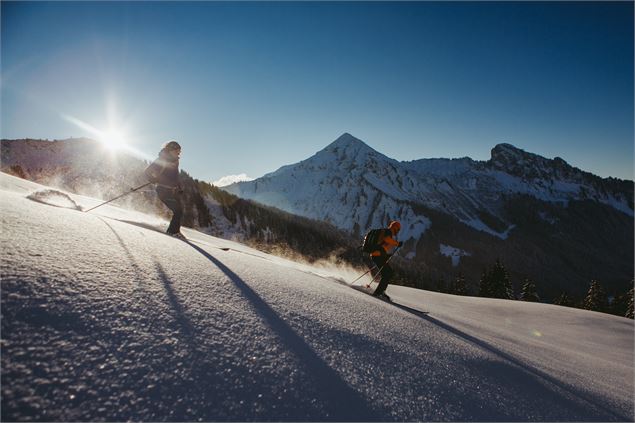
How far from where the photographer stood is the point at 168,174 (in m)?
7.87

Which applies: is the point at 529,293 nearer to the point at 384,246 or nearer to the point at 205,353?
the point at 384,246

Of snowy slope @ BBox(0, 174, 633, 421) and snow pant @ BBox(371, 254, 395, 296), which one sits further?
snow pant @ BBox(371, 254, 395, 296)

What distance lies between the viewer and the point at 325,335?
2273 mm

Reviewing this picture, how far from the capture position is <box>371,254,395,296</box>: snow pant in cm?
711

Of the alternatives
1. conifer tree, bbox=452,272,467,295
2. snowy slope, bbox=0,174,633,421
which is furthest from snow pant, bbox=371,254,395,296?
conifer tree, bbox=452,272,467,295

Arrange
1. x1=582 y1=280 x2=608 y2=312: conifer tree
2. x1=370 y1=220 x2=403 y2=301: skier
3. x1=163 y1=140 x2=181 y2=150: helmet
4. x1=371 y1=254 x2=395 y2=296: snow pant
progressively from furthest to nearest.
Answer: x1=582 y1=280 x2=608 y2=312: conifer tree
x1=163 y1=140 x2=181 y2=150: helmet
x1=370 y1=220 x2=403 y2=301: skier
x1=371 y1=254 x2=395 y2=296: snow pant

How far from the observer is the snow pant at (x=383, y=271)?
7.11 meters

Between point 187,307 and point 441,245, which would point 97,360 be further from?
point 441,245

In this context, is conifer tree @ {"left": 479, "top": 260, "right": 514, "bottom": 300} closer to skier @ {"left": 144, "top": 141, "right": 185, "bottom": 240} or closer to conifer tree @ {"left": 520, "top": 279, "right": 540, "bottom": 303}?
conifer tree @ {"left": 520, "top": 279, "right": 540, "bottom": 303}

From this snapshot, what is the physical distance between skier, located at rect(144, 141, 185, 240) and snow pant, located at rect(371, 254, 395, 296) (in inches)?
200

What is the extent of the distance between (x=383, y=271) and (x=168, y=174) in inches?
233

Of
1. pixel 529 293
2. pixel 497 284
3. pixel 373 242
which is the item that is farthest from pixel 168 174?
pixel 529 293

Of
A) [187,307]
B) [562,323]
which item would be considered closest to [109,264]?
[187,307]

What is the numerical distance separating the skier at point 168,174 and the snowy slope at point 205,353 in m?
4.72
